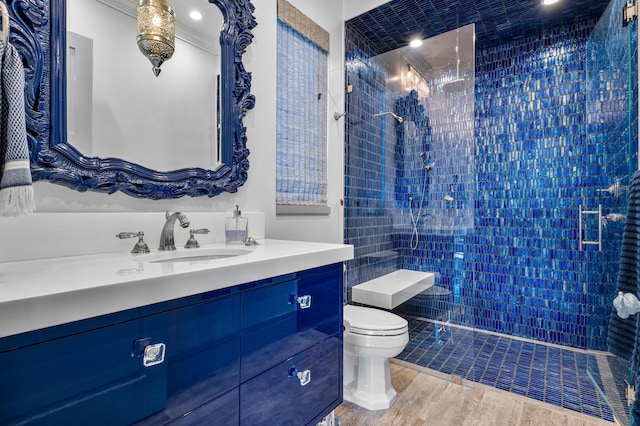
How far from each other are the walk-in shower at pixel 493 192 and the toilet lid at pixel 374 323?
35 cm

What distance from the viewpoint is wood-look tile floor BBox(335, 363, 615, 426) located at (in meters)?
1.76

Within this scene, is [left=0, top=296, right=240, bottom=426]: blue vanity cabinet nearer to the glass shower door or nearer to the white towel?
the white towel

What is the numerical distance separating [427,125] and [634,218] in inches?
57.1

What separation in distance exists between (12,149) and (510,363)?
2917 mm

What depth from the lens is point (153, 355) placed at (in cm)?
76

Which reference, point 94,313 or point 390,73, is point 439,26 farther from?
point 94,313

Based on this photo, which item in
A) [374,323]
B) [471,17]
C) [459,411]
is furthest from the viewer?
[471,17]

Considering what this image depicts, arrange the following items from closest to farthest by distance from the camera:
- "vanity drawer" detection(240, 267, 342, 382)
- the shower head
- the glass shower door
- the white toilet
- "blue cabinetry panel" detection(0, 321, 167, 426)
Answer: "blue cabinetry panel" detection(0, 321, 167, 426)
"vanity drawer" detection(240, 267, 342, 382)
the glass shower door
the white toilet
the shower head

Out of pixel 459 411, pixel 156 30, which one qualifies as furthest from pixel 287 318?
pixel 459 411

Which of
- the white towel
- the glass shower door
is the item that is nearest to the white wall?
the white towel

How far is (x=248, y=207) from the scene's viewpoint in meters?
1.81

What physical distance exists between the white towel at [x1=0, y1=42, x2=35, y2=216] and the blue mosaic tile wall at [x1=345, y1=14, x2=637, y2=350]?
6.62ft

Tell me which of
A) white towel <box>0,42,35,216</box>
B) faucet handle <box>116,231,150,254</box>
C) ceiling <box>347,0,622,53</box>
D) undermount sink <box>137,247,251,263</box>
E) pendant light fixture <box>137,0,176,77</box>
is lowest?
undermount sink <box>137,247,251,263</box>

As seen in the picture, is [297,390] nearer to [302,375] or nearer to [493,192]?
[302,375]
